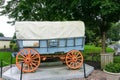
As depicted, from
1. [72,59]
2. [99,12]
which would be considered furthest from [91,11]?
[72,59]

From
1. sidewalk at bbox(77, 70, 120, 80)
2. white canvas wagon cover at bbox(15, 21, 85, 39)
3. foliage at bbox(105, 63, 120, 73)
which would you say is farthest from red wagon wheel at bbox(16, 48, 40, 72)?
foliage at bbox(105, 63, 120, 73)

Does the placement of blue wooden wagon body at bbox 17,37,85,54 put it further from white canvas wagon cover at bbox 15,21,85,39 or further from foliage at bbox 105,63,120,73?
foliage at bbox 105,63,120,73

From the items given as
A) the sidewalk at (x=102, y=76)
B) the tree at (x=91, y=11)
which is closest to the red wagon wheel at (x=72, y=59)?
the sidewalk at (x=102, y=76)

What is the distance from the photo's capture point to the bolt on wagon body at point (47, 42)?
34.4 feet

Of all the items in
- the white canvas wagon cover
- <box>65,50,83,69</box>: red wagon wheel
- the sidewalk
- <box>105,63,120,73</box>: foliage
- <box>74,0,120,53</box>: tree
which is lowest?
the sidewalk

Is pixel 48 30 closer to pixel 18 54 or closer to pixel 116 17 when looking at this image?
pixel 18 54

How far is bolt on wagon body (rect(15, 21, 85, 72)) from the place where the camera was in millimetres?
10484

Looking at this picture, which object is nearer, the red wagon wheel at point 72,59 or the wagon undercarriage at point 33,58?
the wagon undercarriage at point 33,58

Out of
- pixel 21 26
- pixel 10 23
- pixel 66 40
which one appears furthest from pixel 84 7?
pixel 10 23

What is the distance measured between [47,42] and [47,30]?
646mm

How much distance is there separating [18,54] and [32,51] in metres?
0.66

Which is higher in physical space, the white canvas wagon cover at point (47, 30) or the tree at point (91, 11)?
the tree at point (91, 11)

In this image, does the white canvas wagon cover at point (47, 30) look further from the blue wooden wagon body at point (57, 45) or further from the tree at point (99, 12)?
the tree at point (99, 12)

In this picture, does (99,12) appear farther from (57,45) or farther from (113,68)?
(113,68)
